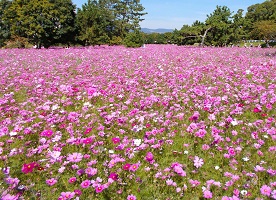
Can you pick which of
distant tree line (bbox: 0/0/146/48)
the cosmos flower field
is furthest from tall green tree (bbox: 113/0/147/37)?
the cosmos flower field

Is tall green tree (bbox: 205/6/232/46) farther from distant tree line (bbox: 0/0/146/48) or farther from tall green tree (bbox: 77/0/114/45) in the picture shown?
tall green tree (bbox: 77/0/114/45)

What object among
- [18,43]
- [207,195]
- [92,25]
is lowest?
[18,43]

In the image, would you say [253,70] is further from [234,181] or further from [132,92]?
[234,181]

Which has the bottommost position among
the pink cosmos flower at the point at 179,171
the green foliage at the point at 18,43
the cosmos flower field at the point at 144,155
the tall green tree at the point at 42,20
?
the green foliage at the point at 18,43

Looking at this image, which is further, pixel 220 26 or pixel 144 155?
pixel 220 26

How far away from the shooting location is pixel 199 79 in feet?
30.0

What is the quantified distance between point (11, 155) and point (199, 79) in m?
6.81

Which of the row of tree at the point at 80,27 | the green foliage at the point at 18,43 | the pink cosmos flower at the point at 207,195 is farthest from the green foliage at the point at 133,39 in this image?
the pink cosmos flower at the point at 207,195

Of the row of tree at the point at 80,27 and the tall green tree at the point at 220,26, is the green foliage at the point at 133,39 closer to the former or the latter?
the row of tree at the point at 80,27

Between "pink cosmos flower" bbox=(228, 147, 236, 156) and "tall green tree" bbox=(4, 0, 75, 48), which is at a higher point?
"tall green tree" bbox=(4, 0, 75, 48)

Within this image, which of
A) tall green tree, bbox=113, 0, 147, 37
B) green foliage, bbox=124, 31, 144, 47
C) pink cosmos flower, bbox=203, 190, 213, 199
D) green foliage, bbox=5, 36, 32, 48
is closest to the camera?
pink cosmos flower, bbox=203, 190, 213, 199

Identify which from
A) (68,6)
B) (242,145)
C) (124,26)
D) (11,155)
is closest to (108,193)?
(11,155)

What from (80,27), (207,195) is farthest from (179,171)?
(80,27)

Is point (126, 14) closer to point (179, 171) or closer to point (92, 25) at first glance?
point (92, 25)
